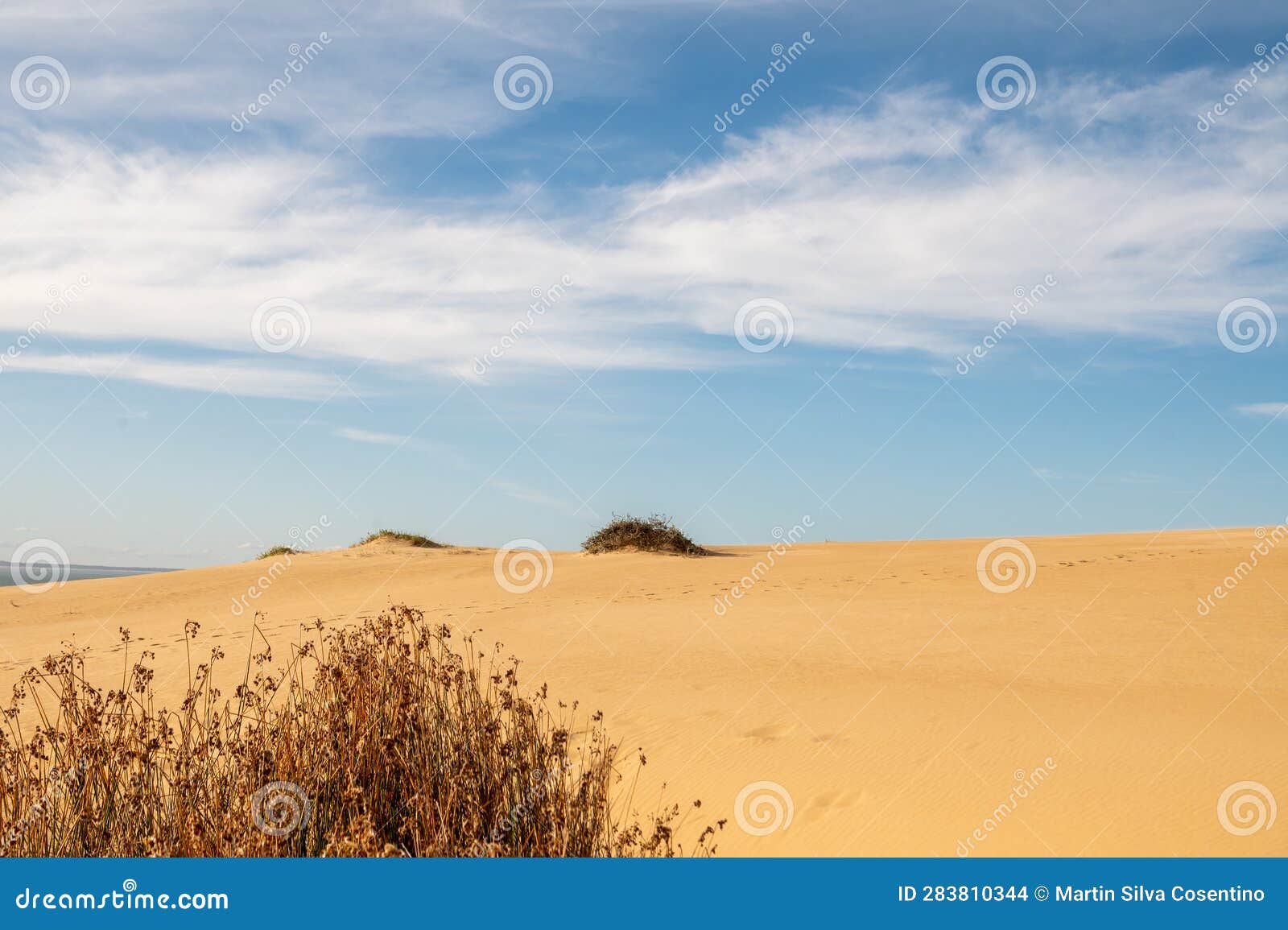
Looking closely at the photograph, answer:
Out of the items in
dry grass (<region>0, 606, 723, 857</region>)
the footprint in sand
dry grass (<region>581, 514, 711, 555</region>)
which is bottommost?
dry grass (<region>0, 606, 723, 857</region>)

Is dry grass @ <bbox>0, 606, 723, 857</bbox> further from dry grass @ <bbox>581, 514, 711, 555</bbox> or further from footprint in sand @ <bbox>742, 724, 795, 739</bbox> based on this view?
dry grass @ <bbox>581, 514, 711, 555</bbox>

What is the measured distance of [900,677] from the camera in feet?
30.3

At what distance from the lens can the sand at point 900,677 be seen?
5.71 metres

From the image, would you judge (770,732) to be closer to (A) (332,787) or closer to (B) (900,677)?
(B) (900,677)

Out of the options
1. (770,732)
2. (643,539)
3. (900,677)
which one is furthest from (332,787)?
(643,539)

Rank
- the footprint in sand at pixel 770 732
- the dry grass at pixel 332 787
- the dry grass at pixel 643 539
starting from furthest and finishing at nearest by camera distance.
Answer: the dry grass at pixel 643 539, the footprint in sand at pixel 770 732, the dry grass at pixel 332 787

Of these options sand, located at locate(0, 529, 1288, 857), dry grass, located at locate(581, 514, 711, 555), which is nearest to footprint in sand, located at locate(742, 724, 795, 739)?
sand, located at locate(0, 529, 1288, 857)

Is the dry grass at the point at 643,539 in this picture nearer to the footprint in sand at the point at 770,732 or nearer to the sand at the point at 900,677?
the sand at the point at 900,677

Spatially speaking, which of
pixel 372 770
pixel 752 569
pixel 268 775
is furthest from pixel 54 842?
pixel 752 569

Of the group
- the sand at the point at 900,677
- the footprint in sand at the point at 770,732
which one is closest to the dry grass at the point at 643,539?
the sand at the point at 900,677

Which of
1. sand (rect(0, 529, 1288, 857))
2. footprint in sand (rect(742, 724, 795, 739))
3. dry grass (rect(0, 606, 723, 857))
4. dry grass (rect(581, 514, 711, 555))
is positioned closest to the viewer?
dry grass (rect(0, 606, 723, 857))

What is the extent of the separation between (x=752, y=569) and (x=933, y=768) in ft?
40.1

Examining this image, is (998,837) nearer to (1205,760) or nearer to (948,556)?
(1205,760)

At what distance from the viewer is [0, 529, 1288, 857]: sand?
225 inches
